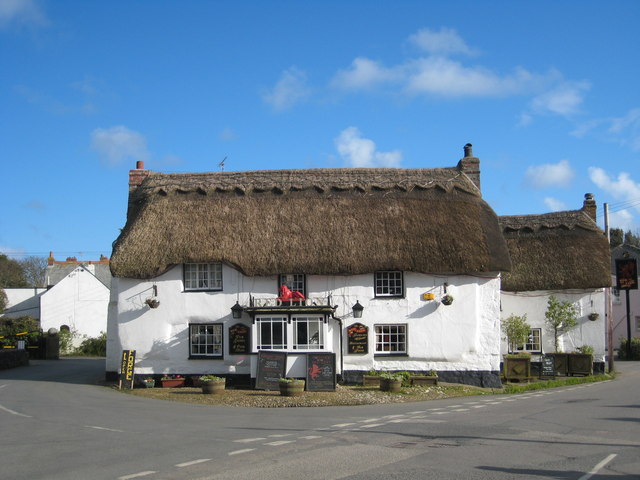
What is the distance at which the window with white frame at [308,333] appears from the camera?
23.3 metres

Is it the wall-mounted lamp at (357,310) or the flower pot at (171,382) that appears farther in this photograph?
Result: the flower pot at (171,382)

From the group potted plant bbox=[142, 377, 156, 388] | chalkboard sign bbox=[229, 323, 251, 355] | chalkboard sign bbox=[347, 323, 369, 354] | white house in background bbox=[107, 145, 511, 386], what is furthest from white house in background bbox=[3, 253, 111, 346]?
chalkboard sign bbox=[347, 323, 369, 354]

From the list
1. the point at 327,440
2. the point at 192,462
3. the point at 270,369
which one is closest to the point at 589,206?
the point at 270,369

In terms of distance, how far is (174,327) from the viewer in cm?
2428

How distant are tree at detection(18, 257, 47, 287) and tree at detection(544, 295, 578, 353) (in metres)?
76.4

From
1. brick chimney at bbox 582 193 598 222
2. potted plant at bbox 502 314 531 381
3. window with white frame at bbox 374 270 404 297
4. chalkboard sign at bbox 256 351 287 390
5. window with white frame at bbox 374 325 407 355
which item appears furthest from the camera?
brick chimney at bbox 582 193 598 222

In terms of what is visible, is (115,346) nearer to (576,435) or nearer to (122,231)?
(122,231)

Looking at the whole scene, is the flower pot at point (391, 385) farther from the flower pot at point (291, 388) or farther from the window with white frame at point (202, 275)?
the window with white frame at point (202, 275)

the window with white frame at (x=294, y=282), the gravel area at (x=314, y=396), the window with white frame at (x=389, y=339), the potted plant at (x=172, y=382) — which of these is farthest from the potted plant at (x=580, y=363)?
the potted plant at (x=172, y=382)

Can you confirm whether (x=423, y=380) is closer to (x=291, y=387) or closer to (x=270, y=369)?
(x=291, y=387)

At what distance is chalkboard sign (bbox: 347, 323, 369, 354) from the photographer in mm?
23594

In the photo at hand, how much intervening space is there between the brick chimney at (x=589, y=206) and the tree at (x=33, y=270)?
248 ft

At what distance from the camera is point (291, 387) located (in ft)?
69.0

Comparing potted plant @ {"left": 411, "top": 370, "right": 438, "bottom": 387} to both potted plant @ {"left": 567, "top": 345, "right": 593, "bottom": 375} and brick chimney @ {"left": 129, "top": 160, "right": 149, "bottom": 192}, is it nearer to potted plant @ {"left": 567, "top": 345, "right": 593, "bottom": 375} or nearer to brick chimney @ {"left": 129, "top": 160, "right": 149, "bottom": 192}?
potted plant @ {"left": 567, "top": 345, "right": 593, "bottom": 375}
